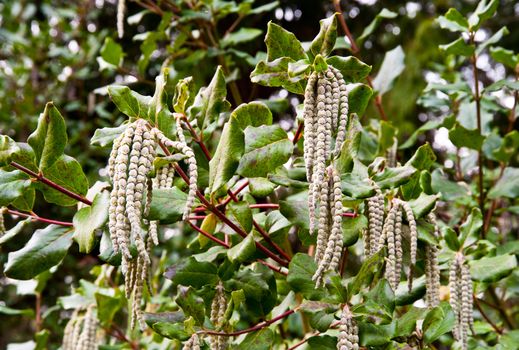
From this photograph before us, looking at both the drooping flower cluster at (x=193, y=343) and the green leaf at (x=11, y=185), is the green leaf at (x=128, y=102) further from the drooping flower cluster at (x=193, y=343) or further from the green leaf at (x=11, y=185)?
the drooping flower cluster at (x=193, y=343)

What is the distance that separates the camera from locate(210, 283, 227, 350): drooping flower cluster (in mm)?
1014

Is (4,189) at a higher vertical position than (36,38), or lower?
lower

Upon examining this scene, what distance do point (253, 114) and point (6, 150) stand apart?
1.37ft

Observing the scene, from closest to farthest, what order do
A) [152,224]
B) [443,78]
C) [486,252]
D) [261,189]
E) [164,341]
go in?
[152,224] < [261,189] < [486,252] < [164,341] < [443,78]

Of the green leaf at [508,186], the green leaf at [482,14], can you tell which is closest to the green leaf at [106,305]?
the green leaf at [508,186]

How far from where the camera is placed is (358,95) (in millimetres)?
973

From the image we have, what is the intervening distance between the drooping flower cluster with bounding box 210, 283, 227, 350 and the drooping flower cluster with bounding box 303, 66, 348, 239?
30cm

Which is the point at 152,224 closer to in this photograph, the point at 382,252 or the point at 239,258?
the point at 239,258

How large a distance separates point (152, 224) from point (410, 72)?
9.13 feet

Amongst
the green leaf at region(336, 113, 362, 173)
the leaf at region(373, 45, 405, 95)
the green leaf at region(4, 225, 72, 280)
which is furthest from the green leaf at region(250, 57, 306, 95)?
the leaf at region(373, 45, 405, 95)

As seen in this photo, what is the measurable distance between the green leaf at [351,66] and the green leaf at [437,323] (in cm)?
41

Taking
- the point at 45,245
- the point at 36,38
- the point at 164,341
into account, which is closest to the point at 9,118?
the point at 36,38

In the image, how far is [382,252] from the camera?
0.92m

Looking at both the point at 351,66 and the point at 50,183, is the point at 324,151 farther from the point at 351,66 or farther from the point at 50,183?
the point at 50,183
